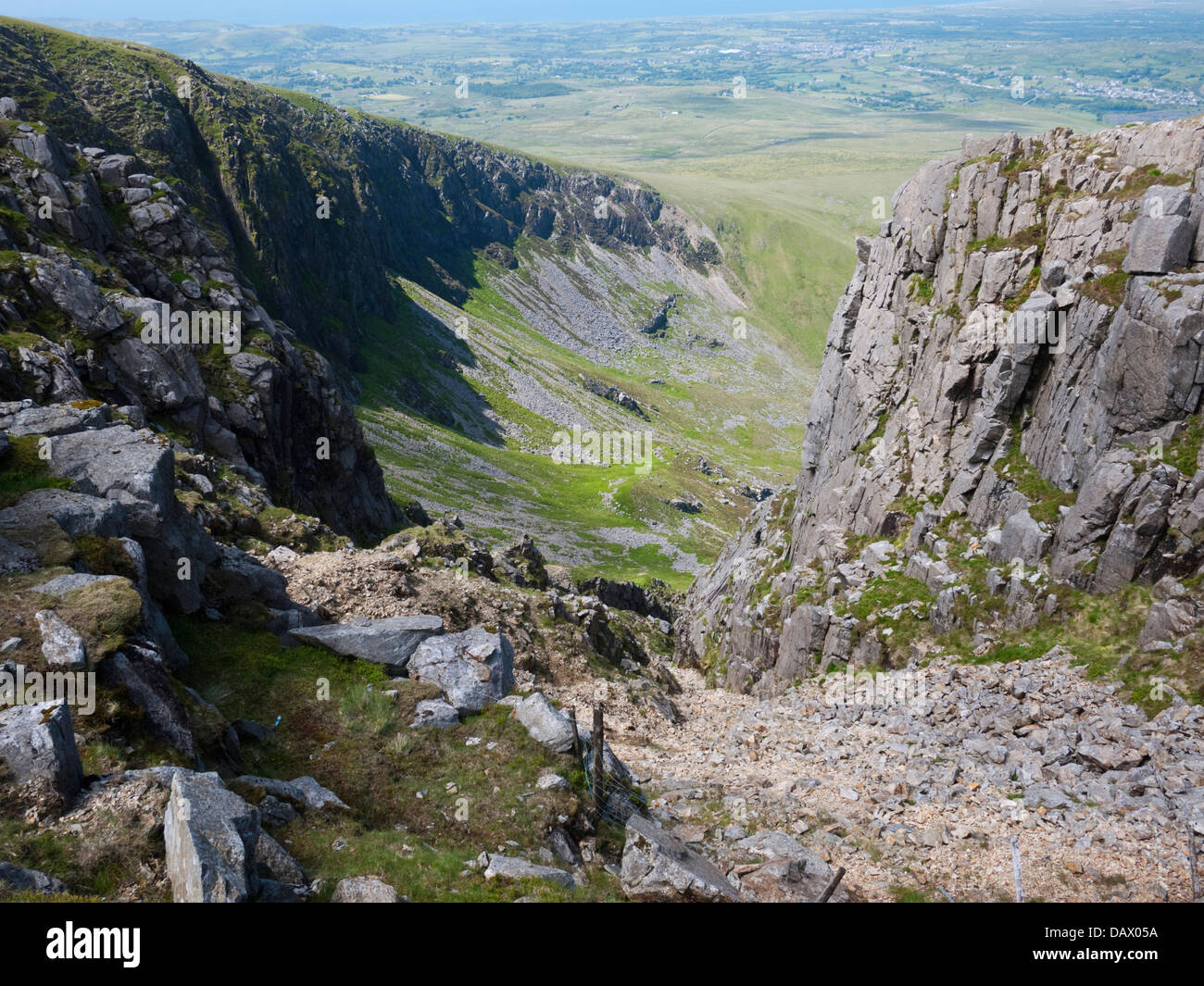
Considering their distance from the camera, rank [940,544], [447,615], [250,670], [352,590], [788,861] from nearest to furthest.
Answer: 1. [788,861]
2. [250,670]
3. [352,590]
4. [447,615]
5. [940,544]

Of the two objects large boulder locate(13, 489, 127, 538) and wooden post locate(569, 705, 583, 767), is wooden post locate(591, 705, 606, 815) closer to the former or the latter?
wooden post locate(569, 705, 583, 767)

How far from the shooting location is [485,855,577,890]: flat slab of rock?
56.9 ft

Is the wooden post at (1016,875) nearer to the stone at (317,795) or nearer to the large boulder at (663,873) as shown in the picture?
the large boulder at (663,873)

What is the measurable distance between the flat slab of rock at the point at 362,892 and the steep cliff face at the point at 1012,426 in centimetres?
2677

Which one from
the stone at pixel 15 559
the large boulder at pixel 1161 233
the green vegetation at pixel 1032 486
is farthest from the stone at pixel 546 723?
the large boulder at pixel 1161 233

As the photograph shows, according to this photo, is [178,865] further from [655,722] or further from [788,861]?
[655,722]

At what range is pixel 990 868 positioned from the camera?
2148 centimetres

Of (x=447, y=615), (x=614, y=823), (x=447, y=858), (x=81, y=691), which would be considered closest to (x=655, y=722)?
(x=447, y=615)

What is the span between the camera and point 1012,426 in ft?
129

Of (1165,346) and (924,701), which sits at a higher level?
Answer: (1165,346)

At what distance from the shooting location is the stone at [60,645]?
1673 centimetres

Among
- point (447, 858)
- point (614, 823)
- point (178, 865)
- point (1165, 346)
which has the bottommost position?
point (614, 823)

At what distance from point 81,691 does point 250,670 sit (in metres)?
8.15

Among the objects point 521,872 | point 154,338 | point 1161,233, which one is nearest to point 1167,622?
point 1161,233
